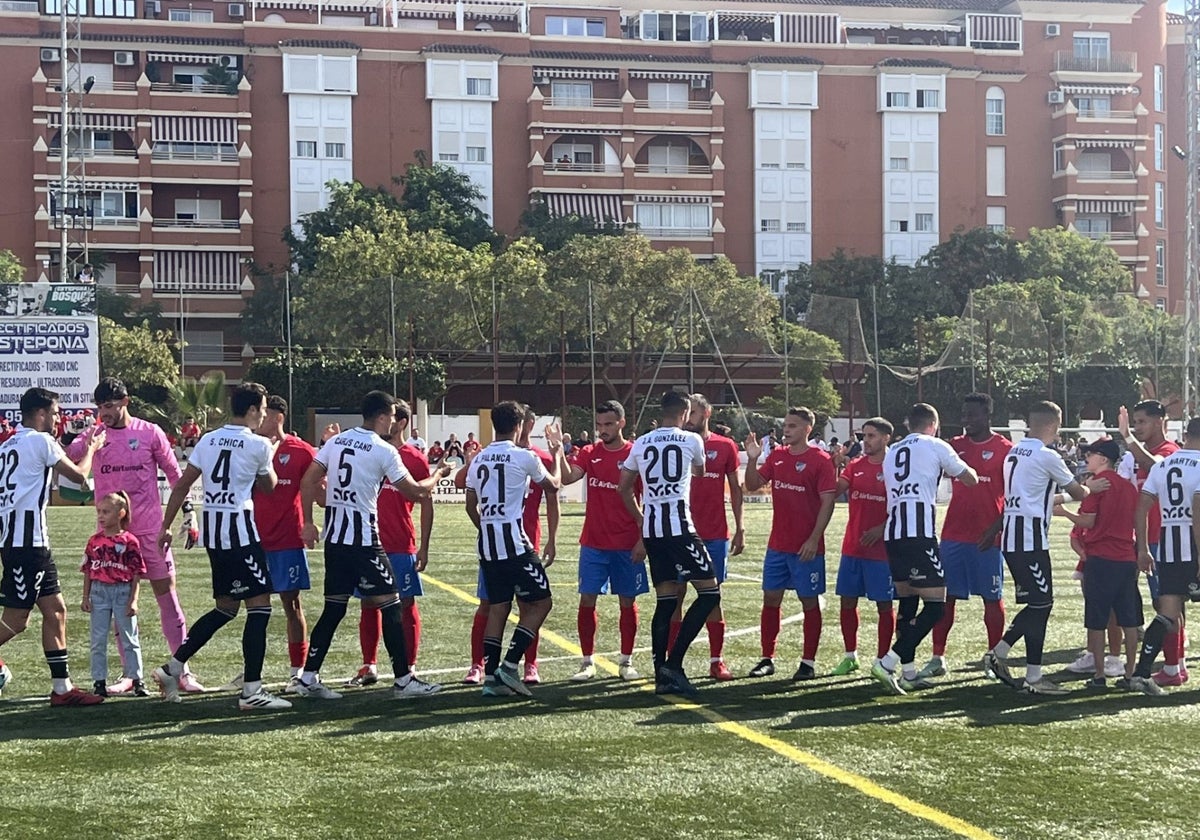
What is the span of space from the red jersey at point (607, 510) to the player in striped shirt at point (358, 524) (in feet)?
5.78

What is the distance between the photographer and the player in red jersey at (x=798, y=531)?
11.8m

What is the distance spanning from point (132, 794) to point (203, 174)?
224 feet

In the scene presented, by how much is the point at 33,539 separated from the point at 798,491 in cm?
539

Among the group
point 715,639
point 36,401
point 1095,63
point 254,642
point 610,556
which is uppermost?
point 1095,63

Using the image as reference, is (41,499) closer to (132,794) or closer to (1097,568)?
(132,794)

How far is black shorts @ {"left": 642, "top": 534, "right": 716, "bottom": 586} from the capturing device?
1077cm

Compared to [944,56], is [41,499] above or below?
below

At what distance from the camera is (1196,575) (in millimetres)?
11273

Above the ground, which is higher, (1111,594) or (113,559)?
(113,559)

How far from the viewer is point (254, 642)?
1022cm

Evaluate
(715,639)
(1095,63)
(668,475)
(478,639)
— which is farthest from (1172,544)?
(1095,63)

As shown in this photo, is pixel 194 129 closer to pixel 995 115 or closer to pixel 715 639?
pixel 995 115

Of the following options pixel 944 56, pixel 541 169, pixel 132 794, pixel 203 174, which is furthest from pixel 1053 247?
pixel 132 794

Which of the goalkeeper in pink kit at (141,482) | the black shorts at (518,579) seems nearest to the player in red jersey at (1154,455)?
the black shorts at (518,579)
